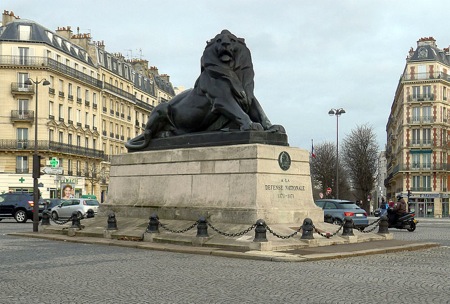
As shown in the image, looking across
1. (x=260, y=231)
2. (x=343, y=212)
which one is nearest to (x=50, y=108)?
(x=343, y=212)

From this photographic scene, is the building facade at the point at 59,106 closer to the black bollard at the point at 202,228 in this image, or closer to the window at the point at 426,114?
the window at the point at 426,114

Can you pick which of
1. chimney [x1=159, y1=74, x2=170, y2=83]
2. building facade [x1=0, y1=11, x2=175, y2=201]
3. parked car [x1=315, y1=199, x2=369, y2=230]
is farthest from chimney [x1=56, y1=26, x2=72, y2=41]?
parked car [x1=315, y1=199, x2=369, y2=230]

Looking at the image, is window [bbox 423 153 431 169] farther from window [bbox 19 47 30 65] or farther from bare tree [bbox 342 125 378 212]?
window [bbox 19 47 30 65]

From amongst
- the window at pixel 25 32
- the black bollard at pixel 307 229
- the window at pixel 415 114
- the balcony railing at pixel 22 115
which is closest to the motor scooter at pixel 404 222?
the black bollard at pixel 307 229

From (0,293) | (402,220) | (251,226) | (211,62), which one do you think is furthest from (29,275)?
(402,220)

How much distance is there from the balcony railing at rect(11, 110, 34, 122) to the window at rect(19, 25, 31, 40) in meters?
7.10

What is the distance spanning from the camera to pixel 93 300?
314 inches

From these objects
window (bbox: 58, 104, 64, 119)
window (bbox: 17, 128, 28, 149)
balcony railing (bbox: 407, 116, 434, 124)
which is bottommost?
window (bbox: 17, 128, 28, 149)

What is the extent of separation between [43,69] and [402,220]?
42577 mm

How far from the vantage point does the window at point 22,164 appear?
2356 inches

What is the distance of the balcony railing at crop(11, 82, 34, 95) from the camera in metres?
59.5

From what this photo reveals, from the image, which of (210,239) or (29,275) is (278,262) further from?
(29,275)

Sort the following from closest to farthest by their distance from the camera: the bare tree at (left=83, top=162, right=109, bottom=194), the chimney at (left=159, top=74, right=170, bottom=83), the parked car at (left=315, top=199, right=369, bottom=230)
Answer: the parked car at (left=315, top=199, right=369, bottom=230)
the bare tree at (left=83, top=162, right=109, bottom=194)
the chimney at (left=159, top=74, right=170, bottom=83)

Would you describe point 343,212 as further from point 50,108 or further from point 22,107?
point 22,107
